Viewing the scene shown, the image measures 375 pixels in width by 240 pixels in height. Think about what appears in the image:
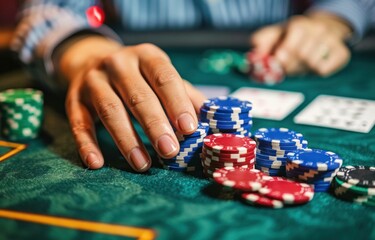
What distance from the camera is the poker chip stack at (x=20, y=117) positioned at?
81.9 inches

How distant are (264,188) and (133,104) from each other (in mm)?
575

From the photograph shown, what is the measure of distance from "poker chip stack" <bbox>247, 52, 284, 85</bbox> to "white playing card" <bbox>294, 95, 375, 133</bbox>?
409 mm

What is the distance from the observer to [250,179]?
151 cm

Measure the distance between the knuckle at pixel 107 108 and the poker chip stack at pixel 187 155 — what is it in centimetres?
25

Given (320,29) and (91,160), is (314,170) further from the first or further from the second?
(320,29)

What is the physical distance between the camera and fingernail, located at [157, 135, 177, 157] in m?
1.65

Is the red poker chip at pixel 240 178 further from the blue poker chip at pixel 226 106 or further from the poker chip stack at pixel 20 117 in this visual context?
the poker chip stack at pixel 20 117

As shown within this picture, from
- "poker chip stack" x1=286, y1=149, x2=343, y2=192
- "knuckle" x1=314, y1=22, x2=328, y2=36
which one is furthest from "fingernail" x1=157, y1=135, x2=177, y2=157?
"knuckle" x1=314, y1=22, x2=328, y2=36

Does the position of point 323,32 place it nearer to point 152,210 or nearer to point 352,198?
point 352,198

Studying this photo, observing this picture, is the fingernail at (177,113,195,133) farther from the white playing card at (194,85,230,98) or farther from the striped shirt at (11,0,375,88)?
the striped shirt at (11,0,375,88)

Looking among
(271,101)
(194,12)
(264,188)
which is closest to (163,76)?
(264,188)

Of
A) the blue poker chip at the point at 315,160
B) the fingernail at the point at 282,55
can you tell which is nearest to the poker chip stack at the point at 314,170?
the blue poker chip at the point at 315,160

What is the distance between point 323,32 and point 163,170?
6.27ft

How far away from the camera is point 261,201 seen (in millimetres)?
1430
